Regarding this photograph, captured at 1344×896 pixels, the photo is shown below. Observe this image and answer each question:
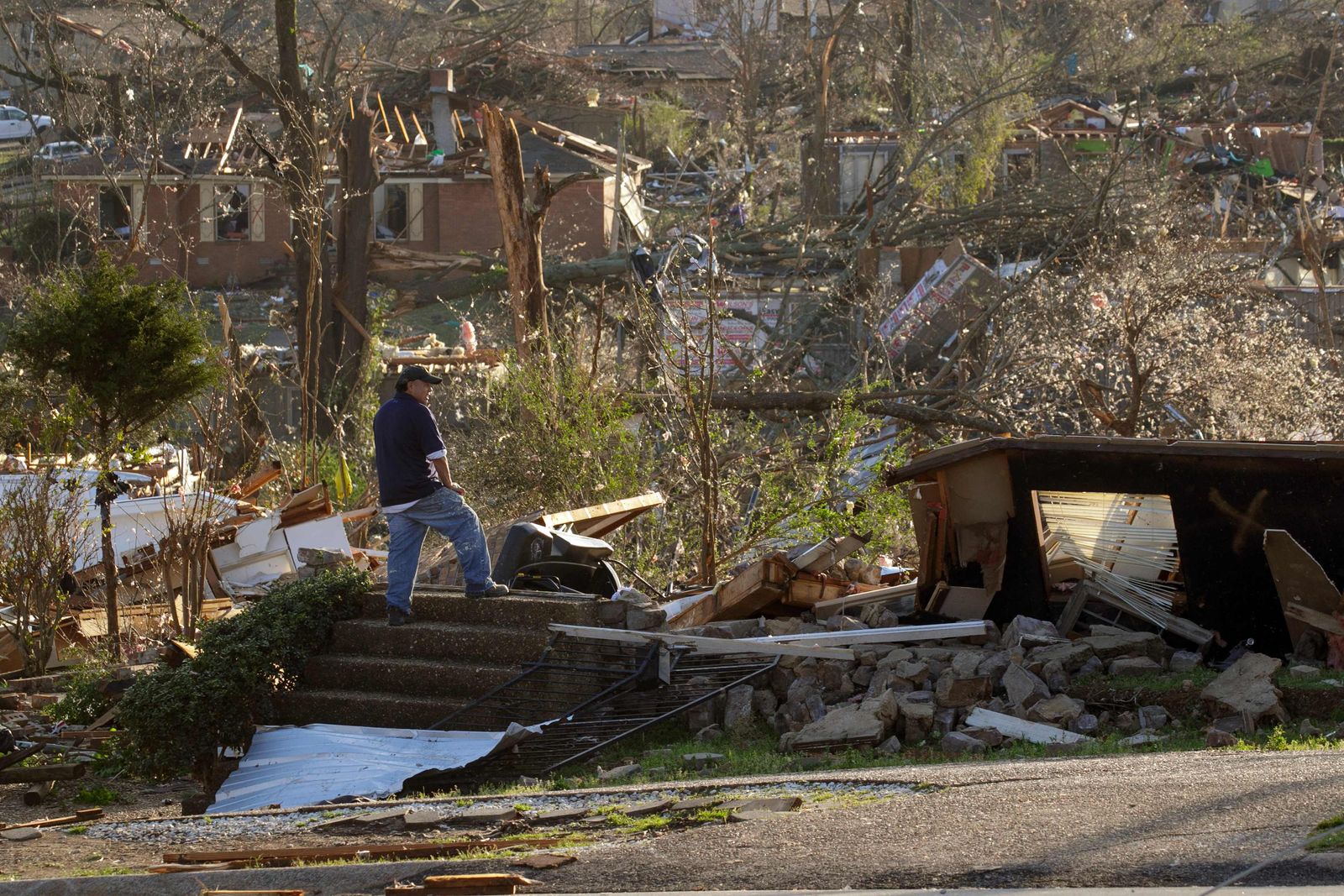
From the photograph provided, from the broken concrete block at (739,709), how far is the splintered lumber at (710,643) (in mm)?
251

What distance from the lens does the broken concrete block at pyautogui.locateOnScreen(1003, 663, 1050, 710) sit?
8.91 m

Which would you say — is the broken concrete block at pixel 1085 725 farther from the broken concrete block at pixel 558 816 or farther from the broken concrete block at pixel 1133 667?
the broken concrete block at pixel 558 816

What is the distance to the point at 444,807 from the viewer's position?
23.0 ft

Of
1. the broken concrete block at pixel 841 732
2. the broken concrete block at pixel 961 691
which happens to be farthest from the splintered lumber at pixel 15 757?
the broken concrete block at pixel 961 691

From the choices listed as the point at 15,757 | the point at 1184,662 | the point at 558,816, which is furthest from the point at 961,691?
the point at 15,757

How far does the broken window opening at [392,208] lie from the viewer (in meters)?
35.9

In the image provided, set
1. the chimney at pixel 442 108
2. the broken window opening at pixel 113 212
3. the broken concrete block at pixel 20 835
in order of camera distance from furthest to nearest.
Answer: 1. the chimney at pixel 442 108
2. the broken window opening at pixel 113 212
3. the broken concrete block at pixel 20 835

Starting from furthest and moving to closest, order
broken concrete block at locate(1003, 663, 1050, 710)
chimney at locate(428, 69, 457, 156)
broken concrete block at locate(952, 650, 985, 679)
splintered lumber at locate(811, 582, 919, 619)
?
chimney at locate(428, 69, 457, 156), splintered lumber at locate(811, 582, 919, 619), broken concrete block at locate(952, 650, 985, 679), broken concrete block at locate(1003, 663, 1050, 710)

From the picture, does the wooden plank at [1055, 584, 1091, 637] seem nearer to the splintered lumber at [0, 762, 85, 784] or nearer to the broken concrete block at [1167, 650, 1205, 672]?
the broken concrete block at [1167, 650, 1205, 672]

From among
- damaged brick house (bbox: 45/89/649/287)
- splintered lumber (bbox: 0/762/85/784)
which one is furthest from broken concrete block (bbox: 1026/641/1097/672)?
damaged brick house (bbox: 45/89/649/287)

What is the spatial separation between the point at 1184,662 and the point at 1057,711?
3.95 feet

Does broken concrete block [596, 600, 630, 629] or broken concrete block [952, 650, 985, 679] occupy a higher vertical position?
broken concrete block [596, 600, 630, 629]

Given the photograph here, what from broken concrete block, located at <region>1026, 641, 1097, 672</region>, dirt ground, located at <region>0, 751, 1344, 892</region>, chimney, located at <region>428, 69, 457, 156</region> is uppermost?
chimney, located at <region>428, 69, 457, 156</region>

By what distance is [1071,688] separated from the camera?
9109 mm
